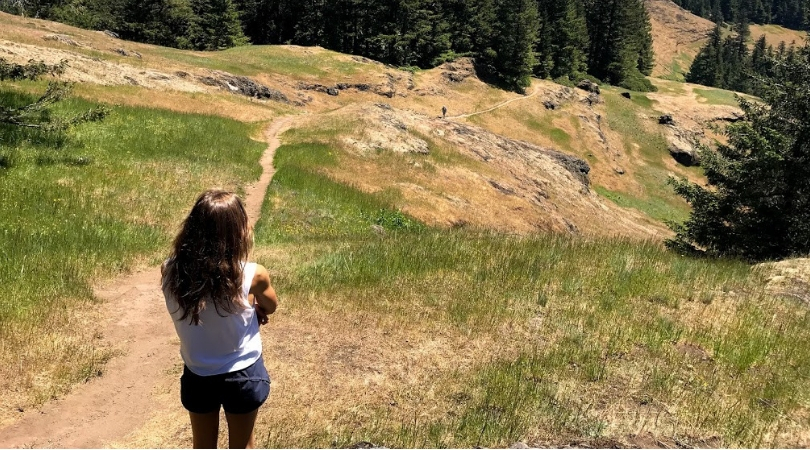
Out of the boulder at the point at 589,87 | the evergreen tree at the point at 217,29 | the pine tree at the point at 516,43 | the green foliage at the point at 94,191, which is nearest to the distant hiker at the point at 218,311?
the green foliage at the point at 94,191

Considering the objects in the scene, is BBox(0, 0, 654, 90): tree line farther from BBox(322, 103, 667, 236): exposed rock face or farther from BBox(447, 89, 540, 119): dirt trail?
BBox(322, 103, 667, 236): exposed rock face

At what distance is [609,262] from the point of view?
11.8 meters

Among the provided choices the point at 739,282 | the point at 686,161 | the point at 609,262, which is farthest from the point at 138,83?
the point at 686,161

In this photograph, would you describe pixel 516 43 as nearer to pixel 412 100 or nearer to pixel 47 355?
pixel 412 100

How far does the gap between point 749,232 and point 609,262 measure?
419 inches

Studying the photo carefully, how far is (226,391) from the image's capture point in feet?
14.0

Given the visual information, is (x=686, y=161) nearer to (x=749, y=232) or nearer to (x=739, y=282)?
(x=749, y=232)

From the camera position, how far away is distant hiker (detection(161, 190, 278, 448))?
410cm

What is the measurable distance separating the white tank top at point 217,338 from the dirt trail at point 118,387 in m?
3.02

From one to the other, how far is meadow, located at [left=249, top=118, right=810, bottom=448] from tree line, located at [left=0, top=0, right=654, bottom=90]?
74.8 m

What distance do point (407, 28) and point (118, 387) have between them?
84347 mm

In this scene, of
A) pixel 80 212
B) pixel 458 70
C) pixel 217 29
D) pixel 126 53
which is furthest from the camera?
pixel 217 29

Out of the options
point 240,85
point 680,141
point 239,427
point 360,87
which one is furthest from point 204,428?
point 680,141

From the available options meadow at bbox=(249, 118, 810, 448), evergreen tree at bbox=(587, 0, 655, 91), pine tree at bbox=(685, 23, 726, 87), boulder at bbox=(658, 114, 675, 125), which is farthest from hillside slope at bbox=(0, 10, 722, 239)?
pine tree at bbox=(685, 23, 726, 87)
